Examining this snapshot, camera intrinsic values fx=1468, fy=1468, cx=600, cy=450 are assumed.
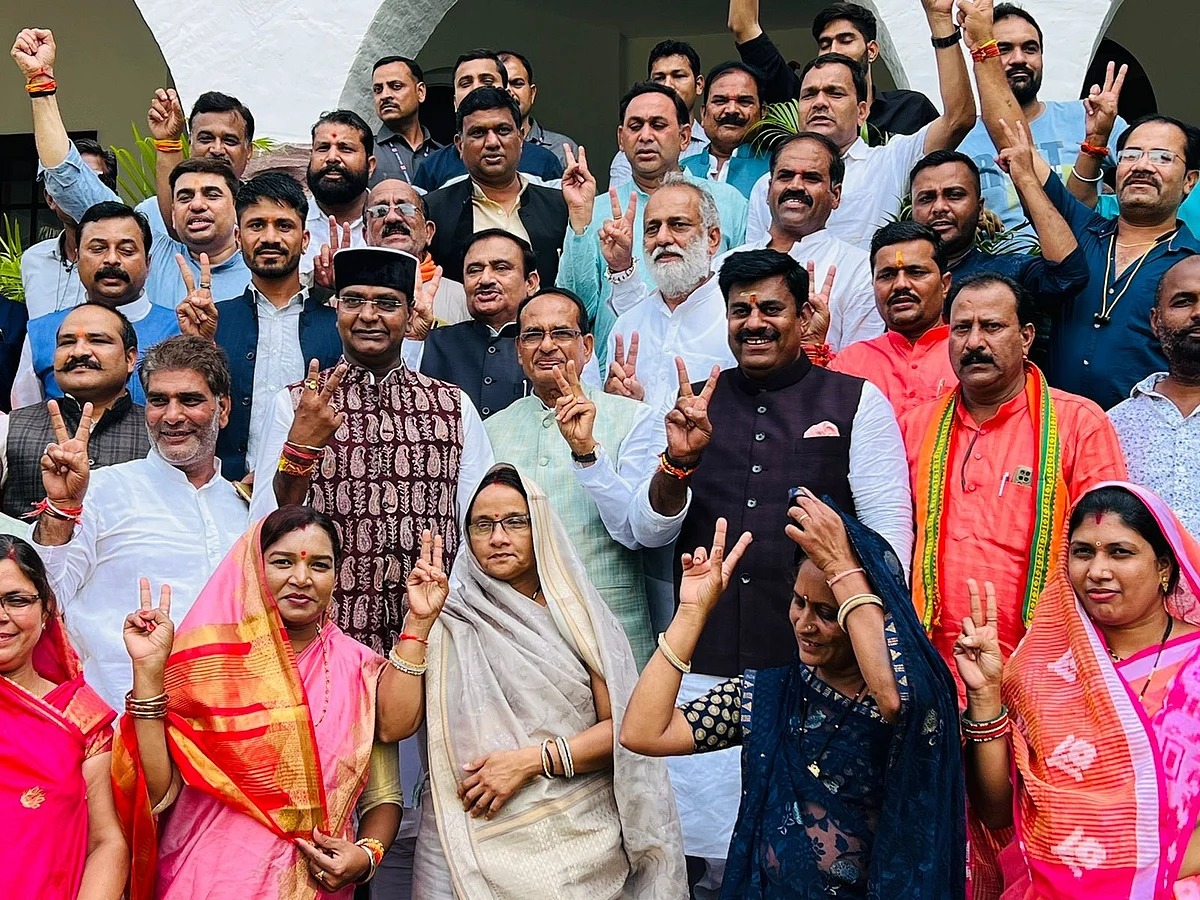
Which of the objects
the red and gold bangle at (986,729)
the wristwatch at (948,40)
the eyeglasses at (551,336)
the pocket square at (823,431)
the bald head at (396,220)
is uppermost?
the wristwatch at (948,40)

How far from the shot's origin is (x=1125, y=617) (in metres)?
3.20

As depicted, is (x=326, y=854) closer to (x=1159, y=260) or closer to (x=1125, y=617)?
(x=1125, y=617)

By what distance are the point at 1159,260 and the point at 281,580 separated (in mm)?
2806

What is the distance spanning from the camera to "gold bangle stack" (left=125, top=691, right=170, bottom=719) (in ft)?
11.2

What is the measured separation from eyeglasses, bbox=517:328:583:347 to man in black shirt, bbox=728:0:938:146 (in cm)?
264

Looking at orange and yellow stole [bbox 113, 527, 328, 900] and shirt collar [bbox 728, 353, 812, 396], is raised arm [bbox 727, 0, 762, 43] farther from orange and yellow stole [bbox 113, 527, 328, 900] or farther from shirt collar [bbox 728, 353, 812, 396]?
orange and yellow stole [bbox 113, 527, 328, 900]

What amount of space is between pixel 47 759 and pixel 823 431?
2132mm

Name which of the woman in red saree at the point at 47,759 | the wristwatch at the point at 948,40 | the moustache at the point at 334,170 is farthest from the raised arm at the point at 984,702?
the moustache at the point at 334,170

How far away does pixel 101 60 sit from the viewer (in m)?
10.2

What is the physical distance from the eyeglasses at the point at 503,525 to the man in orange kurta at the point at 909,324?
1244 millimetres

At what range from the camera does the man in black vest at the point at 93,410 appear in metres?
4.59

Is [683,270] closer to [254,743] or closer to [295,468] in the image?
[295,468]

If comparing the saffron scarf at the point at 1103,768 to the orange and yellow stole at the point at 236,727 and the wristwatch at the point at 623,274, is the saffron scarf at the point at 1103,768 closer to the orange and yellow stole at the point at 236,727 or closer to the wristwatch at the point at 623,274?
the orange and yellow stole at the point at 236,727

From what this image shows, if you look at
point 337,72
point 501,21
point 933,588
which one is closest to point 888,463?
point 933,588
